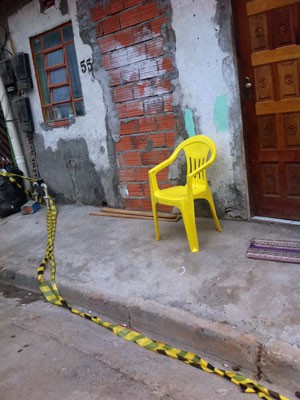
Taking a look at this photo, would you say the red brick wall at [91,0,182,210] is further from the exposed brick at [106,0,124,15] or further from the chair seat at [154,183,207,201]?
the chair seat at [154,183,207,201]

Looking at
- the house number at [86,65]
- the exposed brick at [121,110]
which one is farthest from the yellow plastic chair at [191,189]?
the house number at [86,65]

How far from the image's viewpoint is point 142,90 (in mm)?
4141

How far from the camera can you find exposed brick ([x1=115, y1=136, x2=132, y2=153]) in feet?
14.6

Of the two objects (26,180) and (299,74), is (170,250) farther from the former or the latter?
(26,180)

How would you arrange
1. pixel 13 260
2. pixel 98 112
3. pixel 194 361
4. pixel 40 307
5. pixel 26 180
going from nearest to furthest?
pixel 194 361 < pixel 40 307 < pixel 13 260 < pixel 98 112 < pixel 26 180

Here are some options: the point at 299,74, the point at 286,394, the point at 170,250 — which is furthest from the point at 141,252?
the point at 299,74

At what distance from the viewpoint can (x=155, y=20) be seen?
3.81m

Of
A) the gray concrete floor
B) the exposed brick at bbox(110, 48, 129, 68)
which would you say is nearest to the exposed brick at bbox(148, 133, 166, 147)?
the exposed brick at bbox(110, 48, 129, 68)

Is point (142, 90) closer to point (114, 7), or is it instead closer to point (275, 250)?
point (114, 7)

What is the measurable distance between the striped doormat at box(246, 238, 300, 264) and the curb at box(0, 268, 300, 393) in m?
0.89

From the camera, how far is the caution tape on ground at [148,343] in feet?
6.22

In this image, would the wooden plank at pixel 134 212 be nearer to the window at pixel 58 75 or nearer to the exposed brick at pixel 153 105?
the exposed brick at pixel 153 105

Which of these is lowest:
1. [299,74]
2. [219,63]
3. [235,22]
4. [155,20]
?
[299,74]

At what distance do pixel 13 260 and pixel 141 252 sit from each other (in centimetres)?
138
